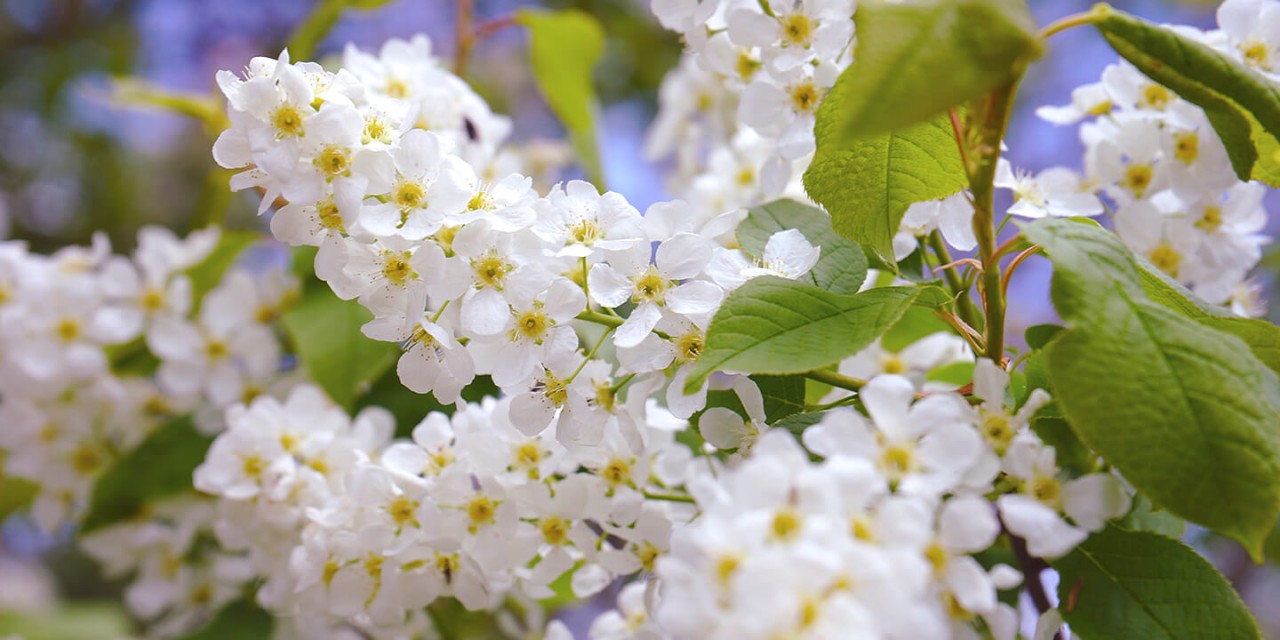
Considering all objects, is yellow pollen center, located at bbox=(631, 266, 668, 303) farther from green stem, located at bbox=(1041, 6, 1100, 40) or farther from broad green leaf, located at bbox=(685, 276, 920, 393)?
green stem, located at bbox=(1041, 6, 1100, 40)

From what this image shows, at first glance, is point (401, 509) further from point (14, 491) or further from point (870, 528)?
point (14, 491)

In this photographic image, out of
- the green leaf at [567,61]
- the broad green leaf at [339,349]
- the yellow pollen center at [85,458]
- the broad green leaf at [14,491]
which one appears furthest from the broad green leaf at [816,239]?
the broad green leaf at [14,491]

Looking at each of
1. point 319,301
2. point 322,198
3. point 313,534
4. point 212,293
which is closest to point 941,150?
point 322,198

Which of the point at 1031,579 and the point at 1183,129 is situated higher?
the point at 1183,129

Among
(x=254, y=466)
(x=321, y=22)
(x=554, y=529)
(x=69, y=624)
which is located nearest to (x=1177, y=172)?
(x=554, y=529)

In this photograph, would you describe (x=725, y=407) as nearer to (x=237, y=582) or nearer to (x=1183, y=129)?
(x=1183, y=129)

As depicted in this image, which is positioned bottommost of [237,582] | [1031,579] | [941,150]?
[237,582]
